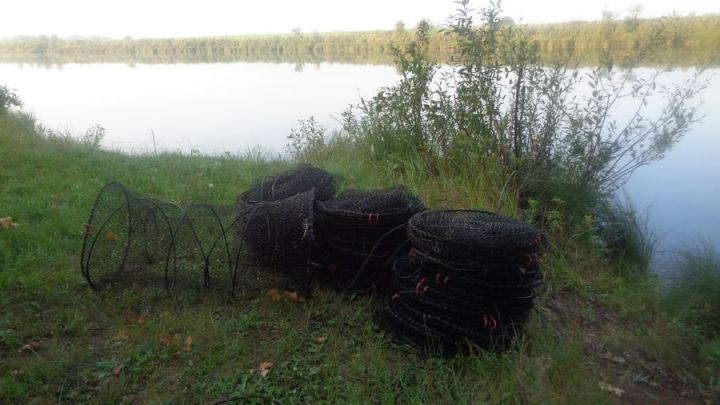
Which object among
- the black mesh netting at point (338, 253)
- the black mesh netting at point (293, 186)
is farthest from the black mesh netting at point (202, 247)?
the black mesh netting at point (293, 186)

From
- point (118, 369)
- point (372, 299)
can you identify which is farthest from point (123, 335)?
point (372, 299)

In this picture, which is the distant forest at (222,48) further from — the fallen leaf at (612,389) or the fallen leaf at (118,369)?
the fallen leaf at (118,369)

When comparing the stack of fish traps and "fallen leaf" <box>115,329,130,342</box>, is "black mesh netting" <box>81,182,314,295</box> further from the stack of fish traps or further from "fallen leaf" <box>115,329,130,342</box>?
the stack of fish traps

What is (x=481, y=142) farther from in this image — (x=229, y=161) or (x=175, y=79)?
(x=175, y=79)

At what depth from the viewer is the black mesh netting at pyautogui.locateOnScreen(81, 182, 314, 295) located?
11.5ft

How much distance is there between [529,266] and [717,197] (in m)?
5.18

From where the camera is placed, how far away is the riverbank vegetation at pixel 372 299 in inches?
107

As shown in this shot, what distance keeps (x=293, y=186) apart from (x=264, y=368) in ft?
6.06

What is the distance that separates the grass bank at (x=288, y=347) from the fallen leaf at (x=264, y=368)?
2 cm

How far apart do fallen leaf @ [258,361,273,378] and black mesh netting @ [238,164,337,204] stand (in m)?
1.49

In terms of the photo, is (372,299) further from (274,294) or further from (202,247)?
(202,247)

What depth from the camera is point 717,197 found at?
6.53 metres

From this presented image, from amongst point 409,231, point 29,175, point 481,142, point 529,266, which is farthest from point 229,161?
point 529,266

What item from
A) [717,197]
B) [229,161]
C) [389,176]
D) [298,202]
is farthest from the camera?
[229,161]
